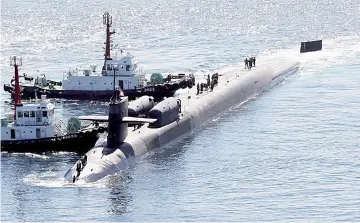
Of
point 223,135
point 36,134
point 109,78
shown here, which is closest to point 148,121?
point 36,134

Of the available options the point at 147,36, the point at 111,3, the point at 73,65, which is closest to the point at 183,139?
the point at 73,65

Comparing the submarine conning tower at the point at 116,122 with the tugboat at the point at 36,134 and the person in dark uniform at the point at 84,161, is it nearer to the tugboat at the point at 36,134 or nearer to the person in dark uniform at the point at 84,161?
the tugboat at the point at 36,134

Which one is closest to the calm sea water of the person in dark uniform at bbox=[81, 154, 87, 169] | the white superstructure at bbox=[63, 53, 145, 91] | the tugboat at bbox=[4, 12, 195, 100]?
the person in dark uniform at bbox=[81, 154, 87, 169]

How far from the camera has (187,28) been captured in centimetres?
14138

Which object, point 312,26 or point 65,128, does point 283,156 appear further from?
point 312,26

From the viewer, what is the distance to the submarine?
70.9m

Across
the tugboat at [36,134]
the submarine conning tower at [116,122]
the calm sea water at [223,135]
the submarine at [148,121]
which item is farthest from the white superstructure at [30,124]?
the submarine conning tower at [116,122]

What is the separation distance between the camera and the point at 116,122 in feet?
242

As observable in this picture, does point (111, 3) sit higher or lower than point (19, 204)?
higher

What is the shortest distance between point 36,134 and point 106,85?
22900 mm

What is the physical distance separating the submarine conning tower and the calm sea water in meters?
2.27

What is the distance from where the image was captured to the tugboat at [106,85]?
97.9 metres

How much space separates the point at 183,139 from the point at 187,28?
60404 millimetres

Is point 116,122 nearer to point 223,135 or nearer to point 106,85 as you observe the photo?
point 223,135
